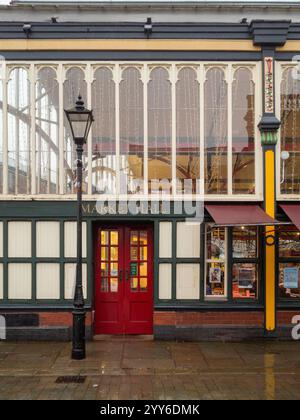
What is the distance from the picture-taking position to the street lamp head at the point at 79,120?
835 centimetres

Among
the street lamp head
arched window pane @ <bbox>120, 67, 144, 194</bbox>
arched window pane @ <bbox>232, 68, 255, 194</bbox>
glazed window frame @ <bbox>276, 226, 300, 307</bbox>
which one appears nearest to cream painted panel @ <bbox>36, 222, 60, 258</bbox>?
arched window pane @ <bbox>120, 67, 144, 194</bbox>

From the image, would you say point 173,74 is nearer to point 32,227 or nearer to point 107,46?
point 107,46

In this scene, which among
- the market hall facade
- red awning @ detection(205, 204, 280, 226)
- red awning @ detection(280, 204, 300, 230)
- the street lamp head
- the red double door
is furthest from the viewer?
the red double door

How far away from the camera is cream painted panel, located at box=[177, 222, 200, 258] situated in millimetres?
10062

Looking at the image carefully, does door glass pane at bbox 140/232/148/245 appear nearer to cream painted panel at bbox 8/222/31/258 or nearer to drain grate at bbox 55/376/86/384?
cream painted panel at bbox 8/222/31/258

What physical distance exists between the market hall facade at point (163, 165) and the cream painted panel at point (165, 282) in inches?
1.0

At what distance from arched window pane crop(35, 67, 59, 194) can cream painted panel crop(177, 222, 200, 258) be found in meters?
2.85

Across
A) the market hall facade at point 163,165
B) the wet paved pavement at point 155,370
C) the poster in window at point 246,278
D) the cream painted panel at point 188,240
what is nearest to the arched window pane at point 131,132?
the market hall facade at point 163,165

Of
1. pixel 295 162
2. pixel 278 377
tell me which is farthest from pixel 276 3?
pixel 278 377

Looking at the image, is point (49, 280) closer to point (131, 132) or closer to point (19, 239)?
point (19, 239)

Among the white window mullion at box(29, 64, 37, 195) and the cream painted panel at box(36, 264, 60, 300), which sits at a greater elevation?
the white window mullion at box(29, 64, 37, 195)

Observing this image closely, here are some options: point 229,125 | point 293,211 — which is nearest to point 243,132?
point 229,125

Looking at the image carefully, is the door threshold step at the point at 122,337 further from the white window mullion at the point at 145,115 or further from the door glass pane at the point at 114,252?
the white window mullion at the point at 145,115

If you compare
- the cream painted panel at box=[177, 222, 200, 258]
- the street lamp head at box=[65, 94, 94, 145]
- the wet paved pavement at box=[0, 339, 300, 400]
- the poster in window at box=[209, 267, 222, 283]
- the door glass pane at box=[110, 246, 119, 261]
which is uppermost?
the street lamp head at box=[65, 94, 94, 145]
